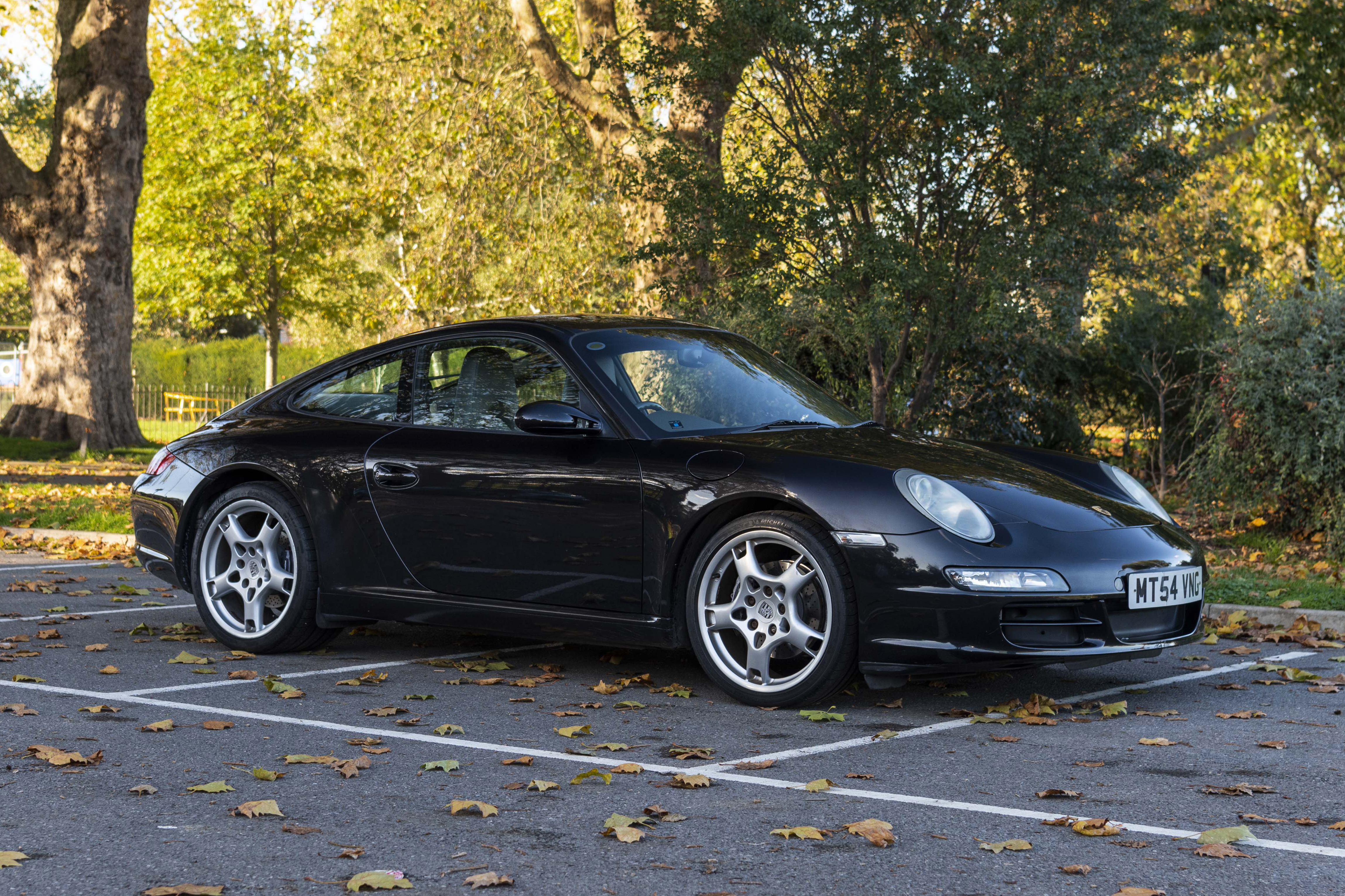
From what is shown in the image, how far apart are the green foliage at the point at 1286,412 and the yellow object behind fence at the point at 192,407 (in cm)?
2996

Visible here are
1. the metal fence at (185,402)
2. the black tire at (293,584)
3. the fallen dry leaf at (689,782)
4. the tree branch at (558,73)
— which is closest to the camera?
the fallen dry leaf at (689,782)

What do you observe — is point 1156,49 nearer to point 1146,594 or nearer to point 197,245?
point 1146,594

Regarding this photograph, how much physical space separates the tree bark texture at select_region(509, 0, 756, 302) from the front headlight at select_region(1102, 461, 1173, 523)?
4864 millimetres

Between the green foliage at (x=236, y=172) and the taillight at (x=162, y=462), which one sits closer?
the taillight at (x=162, y=462)

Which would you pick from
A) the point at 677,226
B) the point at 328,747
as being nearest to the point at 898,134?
the point at 677,226

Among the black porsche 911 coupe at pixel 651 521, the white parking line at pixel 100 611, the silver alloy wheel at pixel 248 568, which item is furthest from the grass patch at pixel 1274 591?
the white parking line at pixel 100 611

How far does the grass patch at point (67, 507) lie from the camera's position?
467 inches

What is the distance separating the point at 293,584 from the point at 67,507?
700cm

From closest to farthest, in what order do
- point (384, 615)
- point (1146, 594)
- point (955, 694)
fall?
point (1146, 594) < point (955, 694) < point (384, 615)

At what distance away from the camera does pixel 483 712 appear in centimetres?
552

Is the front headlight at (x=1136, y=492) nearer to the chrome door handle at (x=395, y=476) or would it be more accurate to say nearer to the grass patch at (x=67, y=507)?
the chrome door handle at (x=395, y=476)

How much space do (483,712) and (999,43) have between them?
6.59 metres

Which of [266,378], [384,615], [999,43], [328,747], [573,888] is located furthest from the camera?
[266,378]

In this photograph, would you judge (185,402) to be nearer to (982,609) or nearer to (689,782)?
(982,609)
